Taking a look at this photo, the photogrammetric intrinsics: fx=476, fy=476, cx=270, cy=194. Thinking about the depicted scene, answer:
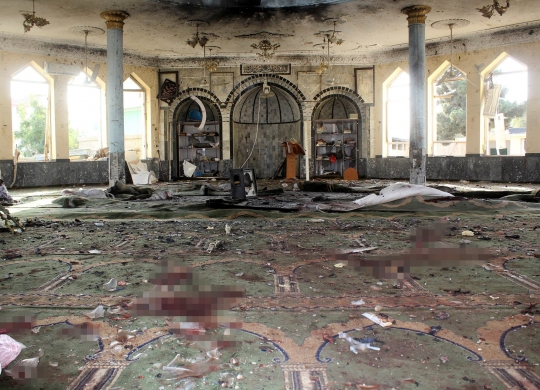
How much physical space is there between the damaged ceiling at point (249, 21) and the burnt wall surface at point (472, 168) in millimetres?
3266

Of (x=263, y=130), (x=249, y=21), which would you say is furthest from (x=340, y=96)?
(x=249, y=21)

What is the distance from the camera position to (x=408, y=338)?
6.88ft

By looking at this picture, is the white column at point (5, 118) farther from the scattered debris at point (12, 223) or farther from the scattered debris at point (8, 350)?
the scattered debris at point (8, 350)

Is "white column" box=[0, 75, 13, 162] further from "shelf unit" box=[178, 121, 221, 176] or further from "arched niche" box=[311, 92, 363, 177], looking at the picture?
"arched niche" box=[311, 92, 363, 177]

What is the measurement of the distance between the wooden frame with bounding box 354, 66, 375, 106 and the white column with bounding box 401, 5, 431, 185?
4.72m

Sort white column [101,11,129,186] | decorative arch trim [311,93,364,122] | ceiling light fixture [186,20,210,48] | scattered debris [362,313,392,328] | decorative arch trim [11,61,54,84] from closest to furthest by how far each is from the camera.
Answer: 1. scattered debris [362,313,392,328]
2. white column [101,11,129,186]
3. ceiling light fixture [186,20,210,48]
4. decorative arch trim [11,61,54,84]
5. decorative arch trim [311,93,364,122]

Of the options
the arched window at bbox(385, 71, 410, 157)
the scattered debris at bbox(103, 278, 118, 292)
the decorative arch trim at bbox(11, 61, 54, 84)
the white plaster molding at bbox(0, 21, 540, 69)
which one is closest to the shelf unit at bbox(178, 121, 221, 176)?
the white plaster molding at bbox(0, 21, 540, 69)

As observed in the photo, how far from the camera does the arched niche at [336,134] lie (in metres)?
15.1

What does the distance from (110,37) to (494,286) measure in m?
9.15

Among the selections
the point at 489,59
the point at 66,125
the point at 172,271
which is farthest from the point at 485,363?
the point at 66,125

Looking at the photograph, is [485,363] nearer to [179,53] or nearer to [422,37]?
[422,37]

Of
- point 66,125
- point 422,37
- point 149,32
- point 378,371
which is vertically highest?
point 149,32

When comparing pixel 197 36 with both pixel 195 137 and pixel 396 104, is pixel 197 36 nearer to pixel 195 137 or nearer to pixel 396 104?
pixel 195 137

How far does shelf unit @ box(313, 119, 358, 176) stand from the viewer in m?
15.2
